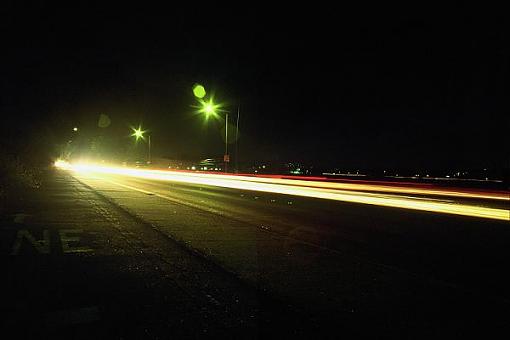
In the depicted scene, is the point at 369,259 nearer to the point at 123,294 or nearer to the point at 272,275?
the point at 272,275

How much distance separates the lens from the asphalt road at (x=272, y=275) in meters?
5.57

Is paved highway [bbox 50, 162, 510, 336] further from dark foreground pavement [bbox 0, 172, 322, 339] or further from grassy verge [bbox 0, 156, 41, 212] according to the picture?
grassy verge [bbox 0, 156, 41, 212]

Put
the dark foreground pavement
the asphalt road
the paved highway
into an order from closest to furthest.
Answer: the dark foreground pavement < the asphalt road < the paved highway

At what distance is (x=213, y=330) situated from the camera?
5195 mm

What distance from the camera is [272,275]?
25.8 feet

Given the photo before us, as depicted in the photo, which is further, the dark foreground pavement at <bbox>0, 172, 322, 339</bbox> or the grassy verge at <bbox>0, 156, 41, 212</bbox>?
the grassy verge at <bbox>0, 156, 41, 212</bbox>

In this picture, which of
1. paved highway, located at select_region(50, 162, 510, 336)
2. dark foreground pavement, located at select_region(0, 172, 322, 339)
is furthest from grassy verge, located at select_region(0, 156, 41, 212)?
dark foreground pavement, located at select_region(0, 172, 322, 339)

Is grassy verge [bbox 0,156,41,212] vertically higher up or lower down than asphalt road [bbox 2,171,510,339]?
higher up

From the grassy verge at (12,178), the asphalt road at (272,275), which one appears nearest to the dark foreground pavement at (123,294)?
the asphalt road at (272,275)

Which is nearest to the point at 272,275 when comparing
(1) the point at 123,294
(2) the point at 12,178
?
(1) the point at 123,294

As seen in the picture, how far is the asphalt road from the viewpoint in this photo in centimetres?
557

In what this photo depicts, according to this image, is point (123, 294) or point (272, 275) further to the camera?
point (272, 275)

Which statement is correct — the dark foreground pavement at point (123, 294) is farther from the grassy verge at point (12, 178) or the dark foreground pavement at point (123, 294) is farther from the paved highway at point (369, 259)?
the grassy verge at point (12, 178)

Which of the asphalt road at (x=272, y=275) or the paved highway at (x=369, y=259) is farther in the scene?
the paved highway at (x=369, y=259)
